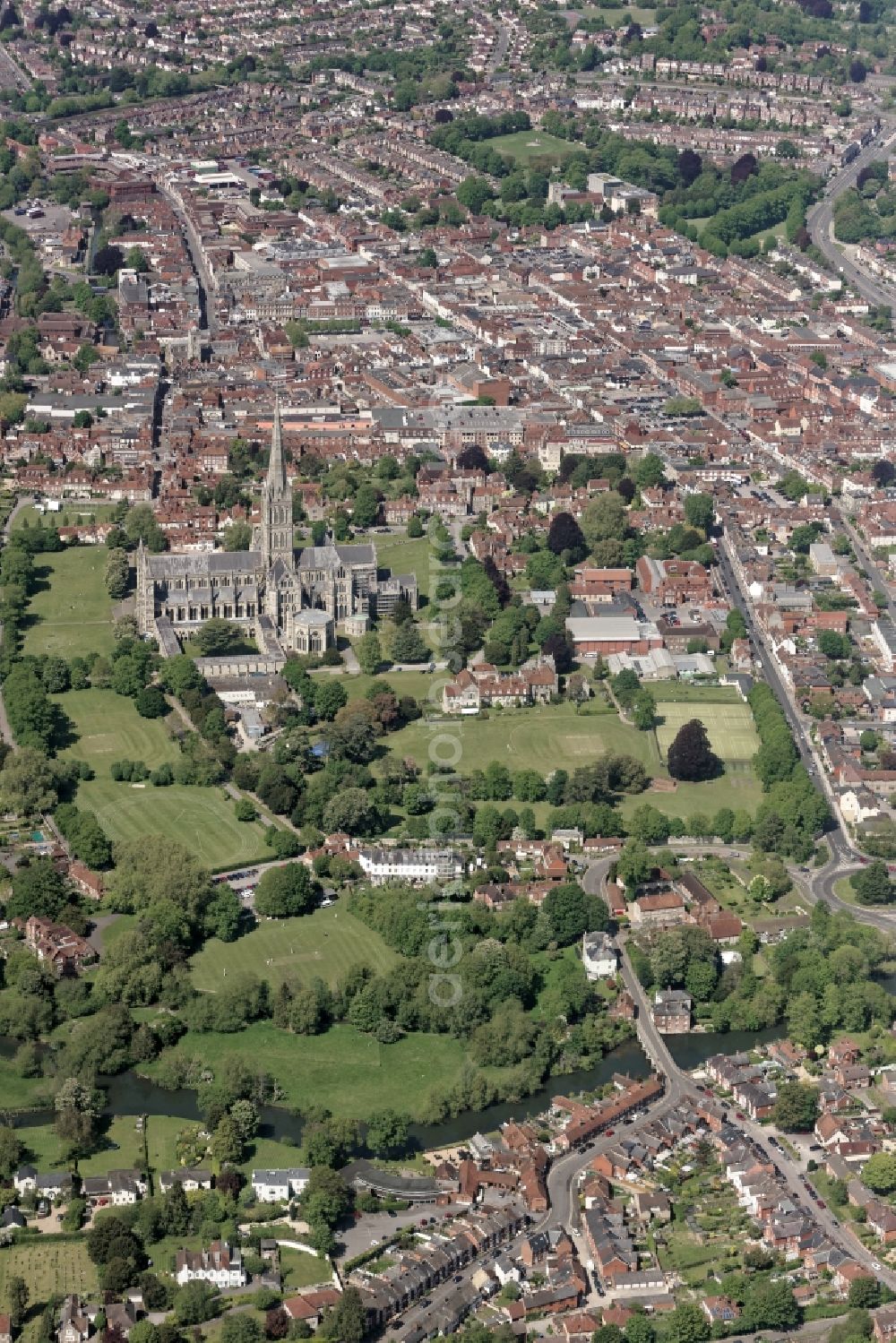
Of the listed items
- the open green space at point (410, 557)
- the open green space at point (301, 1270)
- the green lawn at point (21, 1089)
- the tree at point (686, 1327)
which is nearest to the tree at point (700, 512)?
the open green space at point (410, 557)

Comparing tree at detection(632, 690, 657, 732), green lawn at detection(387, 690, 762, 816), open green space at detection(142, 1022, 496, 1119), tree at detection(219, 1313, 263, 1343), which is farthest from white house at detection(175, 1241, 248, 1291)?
tree at detection(632, 690, 657, 732)

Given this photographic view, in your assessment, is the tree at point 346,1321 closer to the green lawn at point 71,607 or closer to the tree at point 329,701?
the tree at point 329,701

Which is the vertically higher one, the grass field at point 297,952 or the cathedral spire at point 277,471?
the cathedral spire at point 277,471

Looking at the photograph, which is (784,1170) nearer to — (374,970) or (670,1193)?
(670,1193)

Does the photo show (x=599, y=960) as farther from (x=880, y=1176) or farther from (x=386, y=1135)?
(x=880, y=1176)

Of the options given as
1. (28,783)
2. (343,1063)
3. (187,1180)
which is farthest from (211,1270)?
(28,783)

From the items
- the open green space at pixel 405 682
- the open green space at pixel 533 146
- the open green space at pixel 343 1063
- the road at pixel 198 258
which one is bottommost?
the open green space at pixel 533 146
